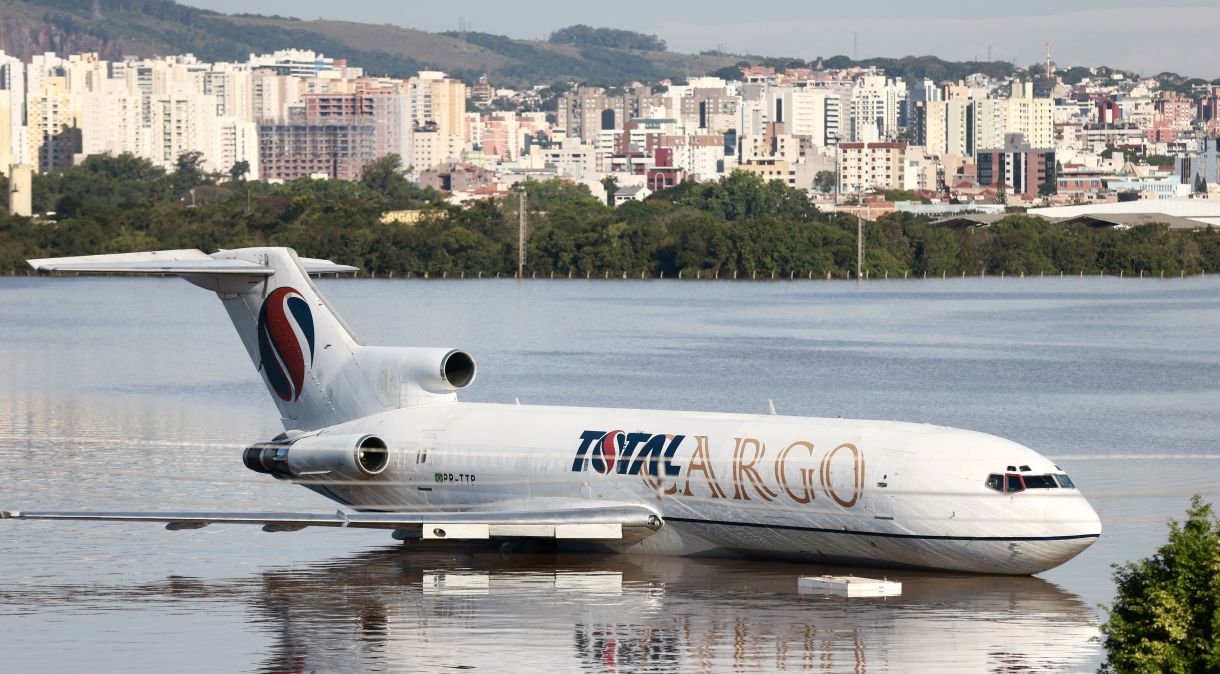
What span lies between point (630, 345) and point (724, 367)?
17.0 meters

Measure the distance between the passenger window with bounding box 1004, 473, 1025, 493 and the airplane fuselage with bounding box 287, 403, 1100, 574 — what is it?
9 centimetres

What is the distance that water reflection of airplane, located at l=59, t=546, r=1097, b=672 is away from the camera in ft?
96.4


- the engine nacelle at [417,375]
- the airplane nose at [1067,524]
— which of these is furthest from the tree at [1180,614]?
the engine nacelle at [417,375]

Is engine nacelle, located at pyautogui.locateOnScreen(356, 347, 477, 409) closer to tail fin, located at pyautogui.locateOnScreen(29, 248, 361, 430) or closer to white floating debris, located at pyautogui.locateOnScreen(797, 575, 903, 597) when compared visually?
tail fin, located at pyautogui.locateOnScreen(29, 248, 361, 430)

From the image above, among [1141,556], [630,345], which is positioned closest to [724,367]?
[630,345]

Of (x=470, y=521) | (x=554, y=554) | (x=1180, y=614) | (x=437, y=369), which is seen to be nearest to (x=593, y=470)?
(x=470, y=521)

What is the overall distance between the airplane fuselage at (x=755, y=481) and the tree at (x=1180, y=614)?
11.6m

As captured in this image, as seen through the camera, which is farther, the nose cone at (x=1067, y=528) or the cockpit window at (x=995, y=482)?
the cockpit window at (x=995, y=482)

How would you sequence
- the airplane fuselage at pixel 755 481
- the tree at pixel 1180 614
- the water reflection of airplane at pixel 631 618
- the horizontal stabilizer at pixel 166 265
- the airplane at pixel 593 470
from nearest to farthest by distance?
1. the tree at pixel 1180 614
2. the water reflection of airplane at pixel 631 618
3. the airplane fuselage at pixel 755 481
4. the airplane at pixel 593 470
5. the horizontal stabilizer at pixel 166 265

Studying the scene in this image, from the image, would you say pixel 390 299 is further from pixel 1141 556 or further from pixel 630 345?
pixel 1141 556

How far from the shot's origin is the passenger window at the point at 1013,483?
33.7 m

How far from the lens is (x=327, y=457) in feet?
130

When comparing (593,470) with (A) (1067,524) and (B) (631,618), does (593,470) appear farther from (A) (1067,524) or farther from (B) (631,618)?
(A) (1067,524)

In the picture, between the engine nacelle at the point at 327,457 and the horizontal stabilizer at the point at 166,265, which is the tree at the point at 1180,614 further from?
the horizontal stabilizer at the point at 166,265
